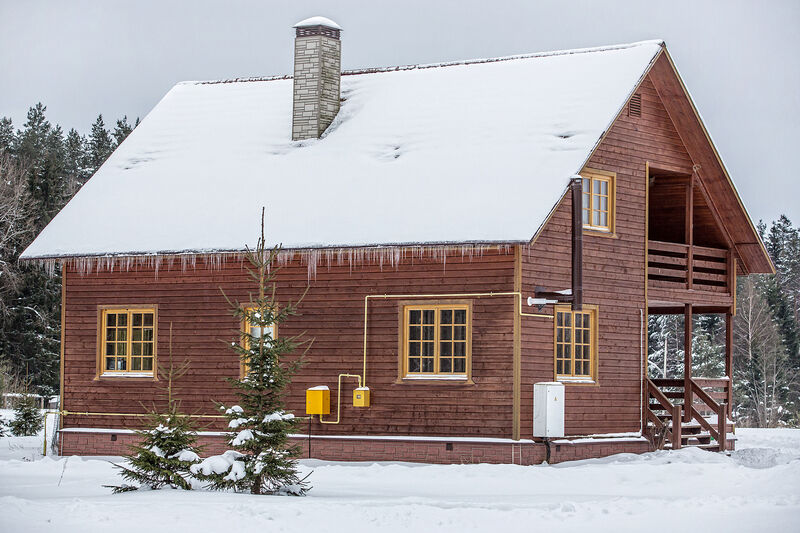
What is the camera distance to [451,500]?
659 inches

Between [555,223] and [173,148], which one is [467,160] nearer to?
[555,223]

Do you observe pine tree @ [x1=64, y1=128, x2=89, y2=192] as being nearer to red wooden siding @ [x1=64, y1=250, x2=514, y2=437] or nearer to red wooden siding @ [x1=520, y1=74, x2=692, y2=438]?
red wooden siding @ [x1=64, y1=250, x2=514, y2=437]

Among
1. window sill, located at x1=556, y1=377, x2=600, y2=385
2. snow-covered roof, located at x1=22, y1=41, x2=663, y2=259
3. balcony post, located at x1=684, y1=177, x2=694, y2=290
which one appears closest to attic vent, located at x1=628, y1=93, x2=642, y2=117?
snow-covered roof, located at x1=22, y1=41, x2=663, y2=259

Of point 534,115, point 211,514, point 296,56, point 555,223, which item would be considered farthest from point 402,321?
point 211,514

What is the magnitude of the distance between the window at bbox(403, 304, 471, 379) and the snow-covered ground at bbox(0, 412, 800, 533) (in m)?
1.76

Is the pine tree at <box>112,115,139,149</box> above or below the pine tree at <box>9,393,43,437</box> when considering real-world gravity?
above

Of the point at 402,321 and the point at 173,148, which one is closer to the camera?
the point at 402,321

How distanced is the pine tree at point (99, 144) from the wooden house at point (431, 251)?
41821 millimetres

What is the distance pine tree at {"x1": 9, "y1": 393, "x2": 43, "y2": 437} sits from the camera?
1161 inches

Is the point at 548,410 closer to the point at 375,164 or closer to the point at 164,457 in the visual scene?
the point at 375,164

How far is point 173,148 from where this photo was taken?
2758 cm

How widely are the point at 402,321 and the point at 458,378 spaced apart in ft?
4.78

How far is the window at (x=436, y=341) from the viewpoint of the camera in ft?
73.3

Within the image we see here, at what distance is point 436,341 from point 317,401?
2.34m
